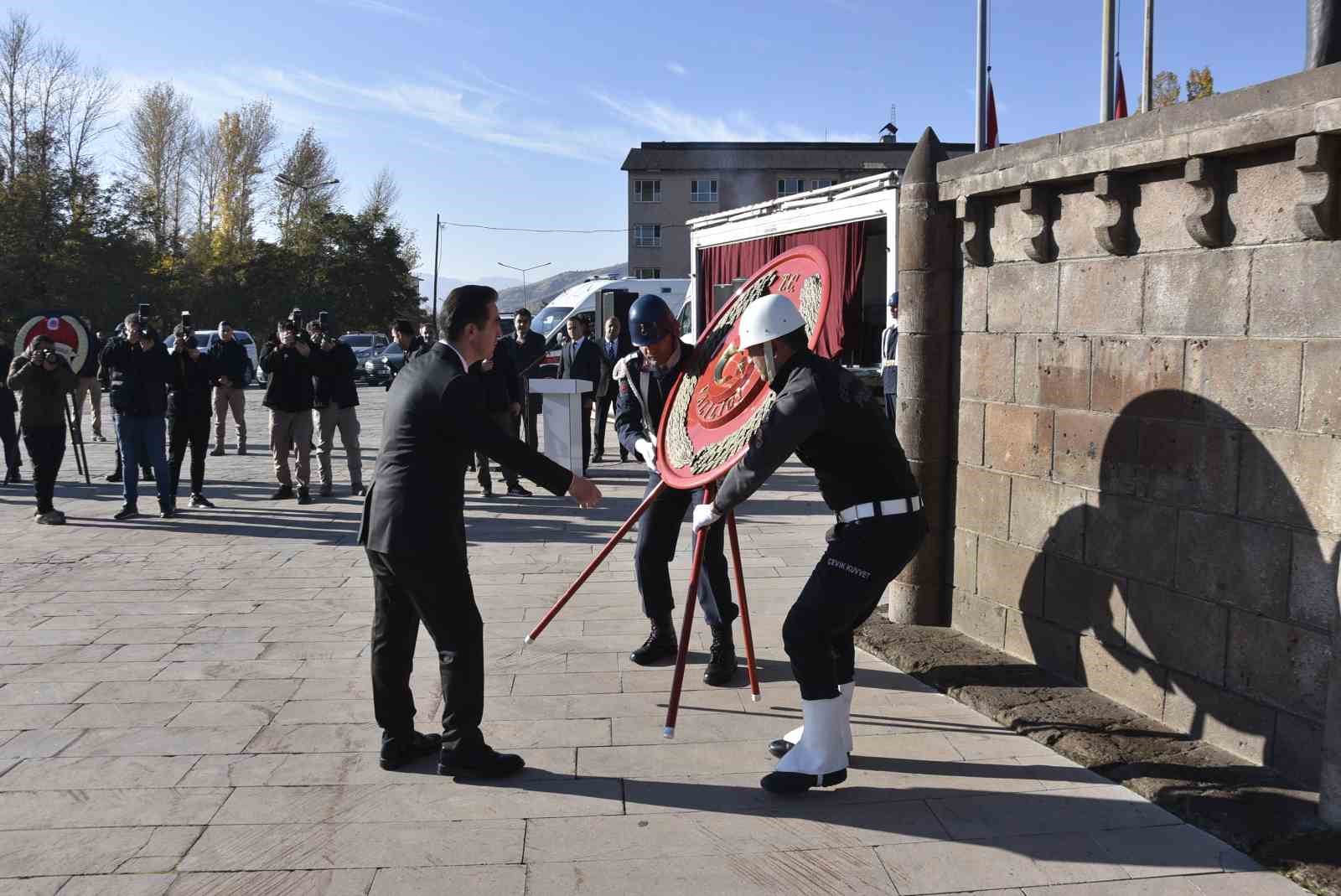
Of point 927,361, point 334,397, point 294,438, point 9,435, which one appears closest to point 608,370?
point 334,397

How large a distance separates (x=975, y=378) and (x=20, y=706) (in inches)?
196

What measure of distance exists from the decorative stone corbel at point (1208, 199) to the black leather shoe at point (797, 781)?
98.0 inches

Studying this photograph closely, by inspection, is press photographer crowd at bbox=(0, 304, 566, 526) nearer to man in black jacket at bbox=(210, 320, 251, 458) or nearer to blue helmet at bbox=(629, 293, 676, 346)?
man in black jacket at bbox=(210, 320, 251, 458)

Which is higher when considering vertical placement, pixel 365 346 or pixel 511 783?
pixel 365 346

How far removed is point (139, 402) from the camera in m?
10.9

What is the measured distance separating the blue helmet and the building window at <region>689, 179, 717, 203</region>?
58.4 meters

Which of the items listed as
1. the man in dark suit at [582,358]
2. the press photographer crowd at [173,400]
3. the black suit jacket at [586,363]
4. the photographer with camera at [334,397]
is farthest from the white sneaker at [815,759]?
the black suit jacket at [586,363]

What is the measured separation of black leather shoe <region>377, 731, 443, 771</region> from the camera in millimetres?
4633

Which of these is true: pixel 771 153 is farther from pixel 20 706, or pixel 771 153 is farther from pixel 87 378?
pixel 20 706

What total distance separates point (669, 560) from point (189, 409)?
7.51 m

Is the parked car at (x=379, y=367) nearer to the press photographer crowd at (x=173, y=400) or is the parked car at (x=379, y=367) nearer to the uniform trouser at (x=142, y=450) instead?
the press photographer crowd at (x=173, y=400)

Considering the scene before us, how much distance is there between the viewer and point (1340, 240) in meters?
3.89

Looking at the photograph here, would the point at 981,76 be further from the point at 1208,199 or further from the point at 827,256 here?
the point at 1208,199

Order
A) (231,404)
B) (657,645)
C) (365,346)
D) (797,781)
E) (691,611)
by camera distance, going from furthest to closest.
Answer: (365,346) < (231,404) < (657,645) < (691,611) < (797,781)
